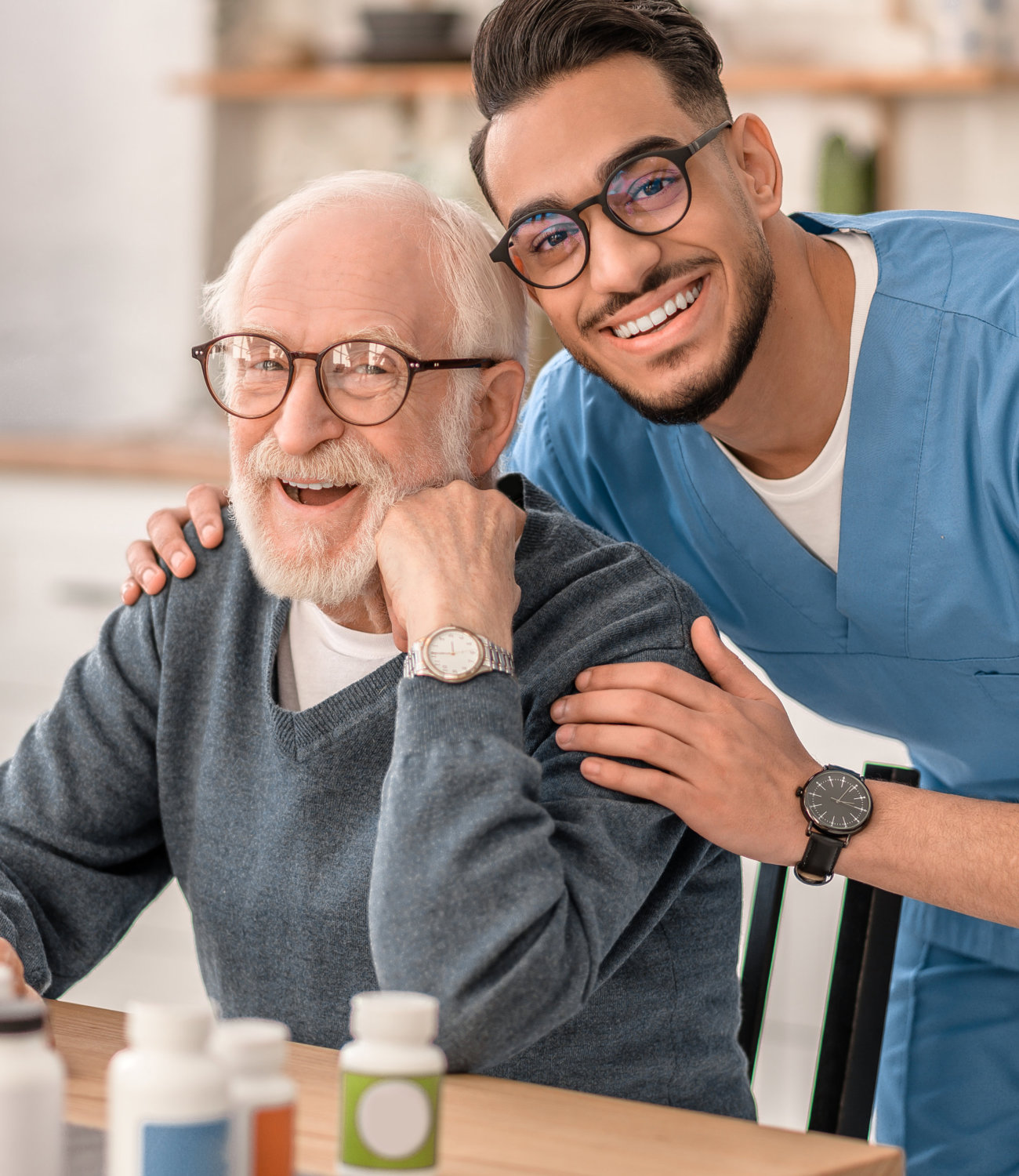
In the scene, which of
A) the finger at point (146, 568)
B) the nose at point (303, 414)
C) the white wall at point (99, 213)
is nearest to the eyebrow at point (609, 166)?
the nose at point (303, 414)

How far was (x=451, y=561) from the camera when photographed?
120cm

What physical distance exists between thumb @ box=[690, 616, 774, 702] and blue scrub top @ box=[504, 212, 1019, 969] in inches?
10.9

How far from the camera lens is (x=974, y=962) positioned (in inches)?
63.1

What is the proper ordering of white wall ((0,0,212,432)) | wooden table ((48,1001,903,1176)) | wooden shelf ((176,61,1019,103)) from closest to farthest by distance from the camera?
wooden table ((48,1001,903,1176))
wooden shelf ((176,61,1019,103))
white wall ((0,0,212,432))

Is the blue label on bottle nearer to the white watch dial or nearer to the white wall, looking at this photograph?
the white watch dial

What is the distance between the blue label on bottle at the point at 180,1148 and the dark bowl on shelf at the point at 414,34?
3065mm

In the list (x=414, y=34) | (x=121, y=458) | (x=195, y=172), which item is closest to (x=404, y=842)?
(x=121, y=458)

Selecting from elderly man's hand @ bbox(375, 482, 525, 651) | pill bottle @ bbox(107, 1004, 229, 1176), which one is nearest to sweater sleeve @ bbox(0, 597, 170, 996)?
elderly man's hand @ bbox(375, 482, 525, 651)

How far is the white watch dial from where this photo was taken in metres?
1.10

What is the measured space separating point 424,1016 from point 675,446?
0.96 m

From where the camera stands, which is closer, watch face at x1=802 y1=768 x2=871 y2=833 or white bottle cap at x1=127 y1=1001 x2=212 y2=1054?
white bottle cap at x1=127 y1=1001 x2=212 y2=1054

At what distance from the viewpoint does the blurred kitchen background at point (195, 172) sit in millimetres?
3055

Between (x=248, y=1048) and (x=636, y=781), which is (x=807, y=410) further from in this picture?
(x=248, y=1048)

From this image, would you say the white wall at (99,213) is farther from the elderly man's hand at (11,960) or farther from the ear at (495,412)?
the elderly man's hand at (11,960)
